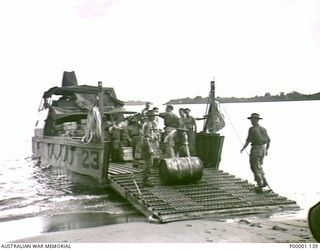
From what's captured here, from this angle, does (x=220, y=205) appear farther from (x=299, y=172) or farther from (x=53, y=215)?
(x=299, y=172)

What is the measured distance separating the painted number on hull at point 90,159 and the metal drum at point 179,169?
5.39 feet

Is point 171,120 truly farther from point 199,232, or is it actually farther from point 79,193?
point 199,232

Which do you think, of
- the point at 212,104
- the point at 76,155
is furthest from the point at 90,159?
the point at 212,104

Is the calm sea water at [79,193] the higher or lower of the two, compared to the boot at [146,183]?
lower

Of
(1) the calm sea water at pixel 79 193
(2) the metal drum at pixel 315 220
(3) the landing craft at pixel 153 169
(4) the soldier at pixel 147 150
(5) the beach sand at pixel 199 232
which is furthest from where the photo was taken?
(4) the soldier at pixel 147 150

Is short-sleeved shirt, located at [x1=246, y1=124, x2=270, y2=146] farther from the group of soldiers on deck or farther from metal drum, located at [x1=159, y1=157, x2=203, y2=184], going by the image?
the group of soldiers on deck

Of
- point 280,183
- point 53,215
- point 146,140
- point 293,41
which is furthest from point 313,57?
point 280,183

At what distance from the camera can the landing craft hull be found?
344 inches

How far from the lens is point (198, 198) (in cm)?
740

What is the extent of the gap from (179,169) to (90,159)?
2352 millimetres

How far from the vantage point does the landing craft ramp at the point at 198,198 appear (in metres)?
6.79

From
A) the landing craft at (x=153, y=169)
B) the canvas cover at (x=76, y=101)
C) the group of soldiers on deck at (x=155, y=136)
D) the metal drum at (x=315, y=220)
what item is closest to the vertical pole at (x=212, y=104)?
the landing craft at (x=153, y=169)

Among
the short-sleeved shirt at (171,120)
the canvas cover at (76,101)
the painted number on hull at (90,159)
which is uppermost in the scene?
the canvas cover at (76,101)

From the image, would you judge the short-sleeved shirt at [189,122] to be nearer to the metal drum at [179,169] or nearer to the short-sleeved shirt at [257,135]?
the metal drum at [179,169]
